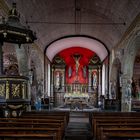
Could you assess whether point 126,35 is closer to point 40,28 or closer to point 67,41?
point 40,28

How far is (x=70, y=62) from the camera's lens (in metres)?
33.2

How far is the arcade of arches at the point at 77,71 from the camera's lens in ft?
57.7

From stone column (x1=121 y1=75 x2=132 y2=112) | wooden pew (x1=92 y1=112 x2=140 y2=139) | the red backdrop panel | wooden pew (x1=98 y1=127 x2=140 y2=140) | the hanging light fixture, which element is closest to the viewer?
wooden pew (x1=98 y1=127 x2=140 y2=140)

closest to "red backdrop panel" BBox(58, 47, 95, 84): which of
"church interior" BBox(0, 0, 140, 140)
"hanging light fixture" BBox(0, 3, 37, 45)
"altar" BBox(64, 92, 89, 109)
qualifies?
"church interior" BBox(0, 0, 140, 140)

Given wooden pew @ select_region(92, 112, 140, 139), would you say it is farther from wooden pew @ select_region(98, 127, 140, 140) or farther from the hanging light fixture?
the hanging light fixture

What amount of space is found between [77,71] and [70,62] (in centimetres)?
141

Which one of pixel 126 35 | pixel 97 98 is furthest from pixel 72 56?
pixel 126 35

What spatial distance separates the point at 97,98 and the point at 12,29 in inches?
858

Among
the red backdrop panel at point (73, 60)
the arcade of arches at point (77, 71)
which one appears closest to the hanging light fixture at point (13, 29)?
the arcade of arches at point (77, 71)

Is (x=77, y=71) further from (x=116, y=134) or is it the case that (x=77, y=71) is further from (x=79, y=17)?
(x=116, y=134)

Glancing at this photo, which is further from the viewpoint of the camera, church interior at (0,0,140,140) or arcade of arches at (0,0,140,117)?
arcade of arches at (0,0,140,117)

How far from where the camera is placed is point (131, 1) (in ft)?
50.1

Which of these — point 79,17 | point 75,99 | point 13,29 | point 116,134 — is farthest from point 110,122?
Answer: point 75,99

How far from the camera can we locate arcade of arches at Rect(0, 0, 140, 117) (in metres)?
17.6
